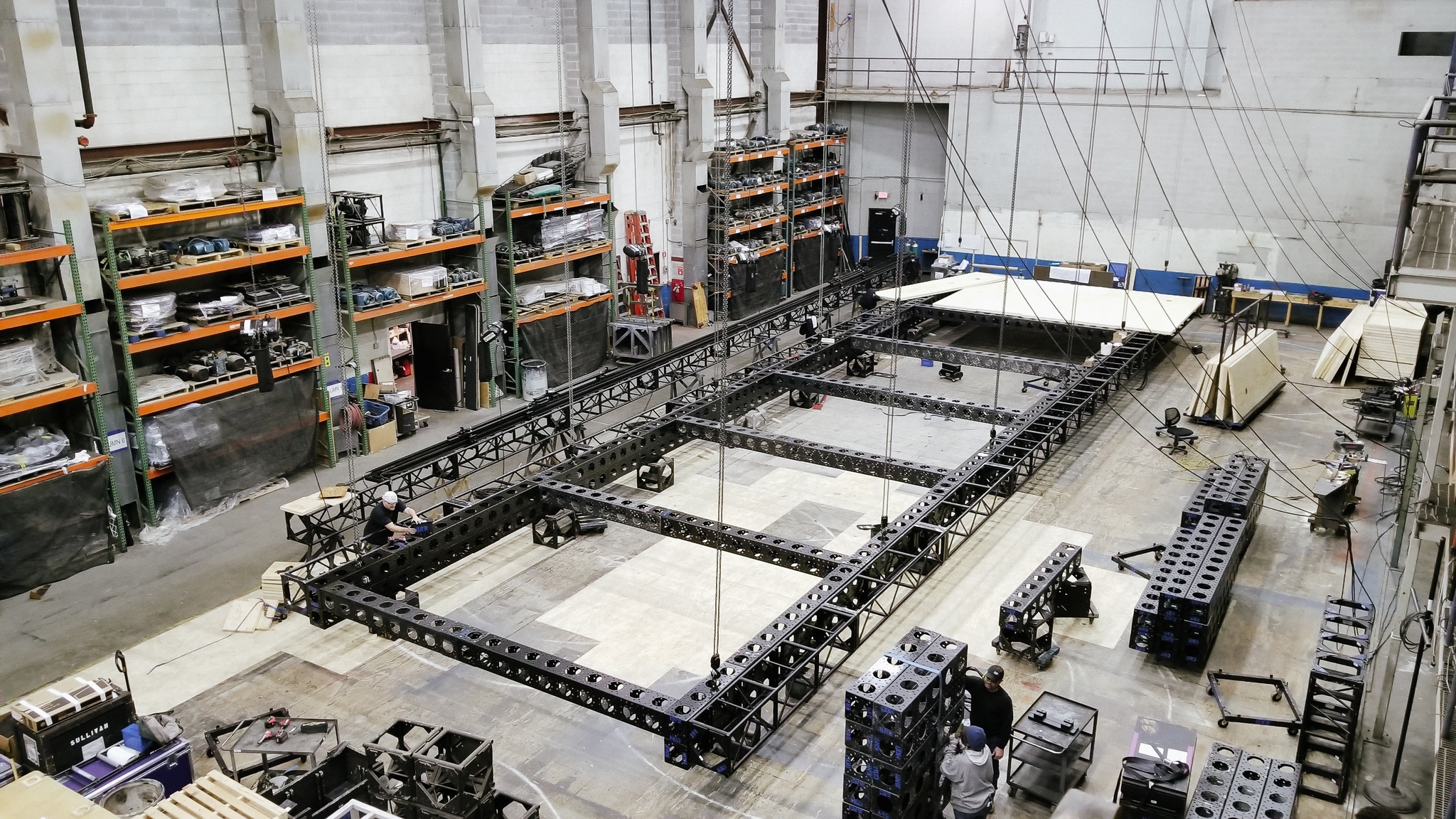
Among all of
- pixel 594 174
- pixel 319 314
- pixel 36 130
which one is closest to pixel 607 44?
pixel 594 174

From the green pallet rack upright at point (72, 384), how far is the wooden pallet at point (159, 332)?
1.55 ft

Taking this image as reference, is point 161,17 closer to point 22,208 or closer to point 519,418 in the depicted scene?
point 22,208

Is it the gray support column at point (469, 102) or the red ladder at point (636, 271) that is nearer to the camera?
the gray support column at point (469, 102)

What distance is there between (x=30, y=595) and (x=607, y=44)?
13.0 metres

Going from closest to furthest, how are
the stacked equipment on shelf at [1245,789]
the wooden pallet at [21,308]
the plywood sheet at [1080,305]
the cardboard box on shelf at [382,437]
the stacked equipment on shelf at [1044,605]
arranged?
the stacked equipment on shelf at [1245,789]
the stacked equipment on shelf at [1044,605]
the wooden pallet at [21,308]
the cardboard box on shelf at [382,437]
the plywood sheet at [1080,305]

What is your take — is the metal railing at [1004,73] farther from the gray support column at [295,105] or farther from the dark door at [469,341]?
the gray support column at [295,105]

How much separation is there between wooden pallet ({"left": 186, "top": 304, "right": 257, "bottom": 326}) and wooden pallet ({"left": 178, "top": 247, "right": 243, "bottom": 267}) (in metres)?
0.67

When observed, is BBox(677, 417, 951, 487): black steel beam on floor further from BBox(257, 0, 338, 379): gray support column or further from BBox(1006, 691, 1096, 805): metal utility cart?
BBox(257, 0, 338, 379): gray support column

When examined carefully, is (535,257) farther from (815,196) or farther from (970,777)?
(970,777)

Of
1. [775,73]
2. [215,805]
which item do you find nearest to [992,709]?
[215,805]

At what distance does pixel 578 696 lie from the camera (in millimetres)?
→ 9305

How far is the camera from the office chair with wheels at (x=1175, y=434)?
1625 centimetres

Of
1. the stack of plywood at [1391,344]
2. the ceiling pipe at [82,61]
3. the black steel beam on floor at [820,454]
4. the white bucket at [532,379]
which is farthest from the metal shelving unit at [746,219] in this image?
the ceiling pipe at [82,61]

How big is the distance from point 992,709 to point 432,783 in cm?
438
